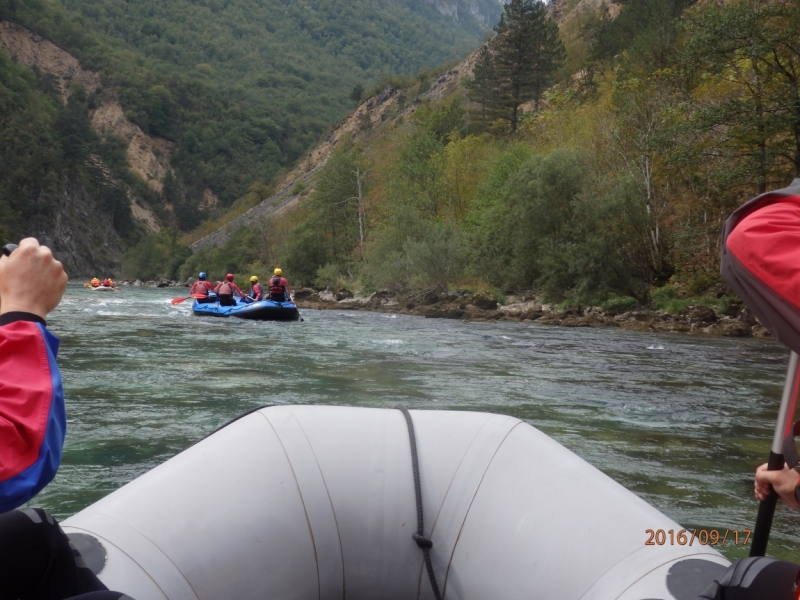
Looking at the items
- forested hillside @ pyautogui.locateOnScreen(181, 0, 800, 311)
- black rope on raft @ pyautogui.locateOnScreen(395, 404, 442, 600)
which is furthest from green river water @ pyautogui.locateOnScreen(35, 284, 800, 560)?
forested hillside @ pyautogui.locateOnScreen(181, 0, 800, 311)

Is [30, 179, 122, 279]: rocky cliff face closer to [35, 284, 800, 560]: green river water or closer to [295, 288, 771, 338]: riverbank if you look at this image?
[295, 288, 771, 338]: riverbank

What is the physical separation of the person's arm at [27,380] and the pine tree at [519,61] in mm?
40363

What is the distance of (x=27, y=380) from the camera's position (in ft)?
3.40

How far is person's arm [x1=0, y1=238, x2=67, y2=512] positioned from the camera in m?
1.00

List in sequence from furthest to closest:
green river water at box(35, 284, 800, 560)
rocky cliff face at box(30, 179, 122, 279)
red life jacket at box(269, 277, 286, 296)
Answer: rocky cliff face at box(30, 179, 122, 279) < red life jacket at box(269, 277, 286, 296) < green river water at box(35, 284, 800, 560)

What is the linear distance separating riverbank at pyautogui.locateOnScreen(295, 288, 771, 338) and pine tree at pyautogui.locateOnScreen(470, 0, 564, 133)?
18.5 meters

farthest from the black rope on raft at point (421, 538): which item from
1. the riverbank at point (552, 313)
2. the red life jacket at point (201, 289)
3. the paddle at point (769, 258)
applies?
the red life jacket at point (201, 289)

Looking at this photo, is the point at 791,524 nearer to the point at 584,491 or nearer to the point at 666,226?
the point at 584,491

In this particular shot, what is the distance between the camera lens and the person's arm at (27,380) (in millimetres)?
1004

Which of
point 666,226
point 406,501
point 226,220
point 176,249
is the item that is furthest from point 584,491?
point 226,220

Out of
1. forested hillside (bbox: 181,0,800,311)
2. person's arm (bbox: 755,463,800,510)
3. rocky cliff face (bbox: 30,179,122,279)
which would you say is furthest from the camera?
rocky cliff face (bbox: 30,179,122,279)

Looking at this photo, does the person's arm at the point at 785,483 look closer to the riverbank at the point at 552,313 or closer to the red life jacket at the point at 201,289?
the riverbank at the point at 552,313

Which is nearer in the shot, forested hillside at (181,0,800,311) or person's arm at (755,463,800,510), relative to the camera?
person's arm at (755,463,800,510)

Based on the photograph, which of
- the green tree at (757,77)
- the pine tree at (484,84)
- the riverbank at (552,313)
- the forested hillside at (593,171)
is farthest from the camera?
Answer: the pine tree at (484,84)
